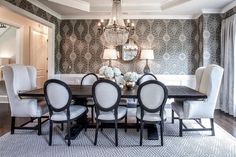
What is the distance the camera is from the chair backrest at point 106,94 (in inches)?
131

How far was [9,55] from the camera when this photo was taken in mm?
7672

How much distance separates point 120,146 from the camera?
3.39 m

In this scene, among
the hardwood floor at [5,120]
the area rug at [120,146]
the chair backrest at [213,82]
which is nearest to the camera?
the area rug at [120,146]

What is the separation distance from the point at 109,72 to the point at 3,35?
17.3 feet

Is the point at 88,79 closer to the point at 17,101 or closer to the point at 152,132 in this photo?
the point at 17,101

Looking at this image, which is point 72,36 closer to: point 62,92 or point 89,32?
point 89,32

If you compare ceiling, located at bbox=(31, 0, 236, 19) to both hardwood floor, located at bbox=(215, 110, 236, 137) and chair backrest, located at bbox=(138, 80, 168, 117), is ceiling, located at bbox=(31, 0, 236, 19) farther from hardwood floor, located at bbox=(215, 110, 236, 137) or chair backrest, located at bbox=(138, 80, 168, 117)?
chair backrest, located at bbox=(138, 80, 168, 117)

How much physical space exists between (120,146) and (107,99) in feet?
2.32

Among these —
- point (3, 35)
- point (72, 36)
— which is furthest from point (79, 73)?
point (3, 35)

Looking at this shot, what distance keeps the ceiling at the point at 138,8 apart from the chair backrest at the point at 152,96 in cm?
286

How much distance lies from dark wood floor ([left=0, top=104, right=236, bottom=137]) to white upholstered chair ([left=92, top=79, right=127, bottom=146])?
1805 millimetres

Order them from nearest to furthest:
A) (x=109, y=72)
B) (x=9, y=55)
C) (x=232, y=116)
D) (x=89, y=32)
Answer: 1. (x=109, y=72)
2. (x=232, y=116)
3. (x=89, y=32)
4. (x=9, y=55)

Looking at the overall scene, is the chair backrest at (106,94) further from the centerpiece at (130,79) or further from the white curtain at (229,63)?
the white curtain at (229,63)

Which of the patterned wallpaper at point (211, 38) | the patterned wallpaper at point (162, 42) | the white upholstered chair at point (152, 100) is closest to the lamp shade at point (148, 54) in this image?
the patterned wallpaper at point (162, 42)
